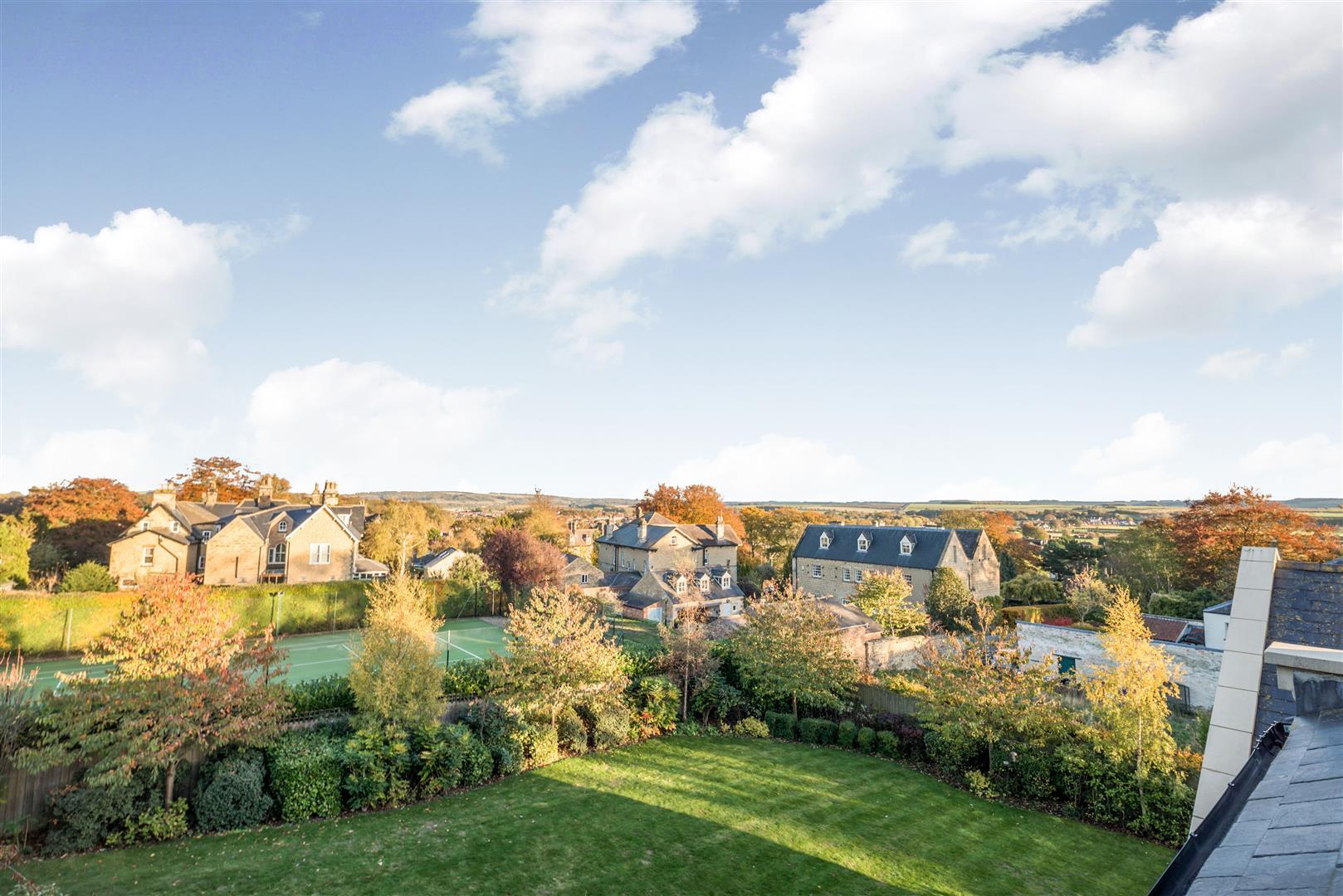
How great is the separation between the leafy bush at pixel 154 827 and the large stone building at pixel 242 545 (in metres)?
31.4

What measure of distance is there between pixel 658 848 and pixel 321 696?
9.97 m

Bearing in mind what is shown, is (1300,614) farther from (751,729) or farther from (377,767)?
(377,767)

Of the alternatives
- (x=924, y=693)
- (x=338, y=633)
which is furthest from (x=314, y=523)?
(x=924, y=693)

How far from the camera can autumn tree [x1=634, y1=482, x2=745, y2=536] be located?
83.8m

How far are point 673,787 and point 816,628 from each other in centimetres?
835

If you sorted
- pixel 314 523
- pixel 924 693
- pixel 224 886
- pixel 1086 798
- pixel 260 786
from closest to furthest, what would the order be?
pixel 224 886
pixel 260 786
pixel 1086 798
pixel 924 693
pixel 314 523

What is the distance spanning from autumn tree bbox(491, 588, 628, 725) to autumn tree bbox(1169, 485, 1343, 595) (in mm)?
37942

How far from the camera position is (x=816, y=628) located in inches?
872

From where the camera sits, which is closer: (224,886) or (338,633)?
(224,886)

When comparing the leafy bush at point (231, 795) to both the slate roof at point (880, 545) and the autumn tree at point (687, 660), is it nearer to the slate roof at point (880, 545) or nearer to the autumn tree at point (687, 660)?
the autumn tree at point (687, 660)

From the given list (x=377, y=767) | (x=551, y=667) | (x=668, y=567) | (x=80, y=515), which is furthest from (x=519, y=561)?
(x=80, y=515)

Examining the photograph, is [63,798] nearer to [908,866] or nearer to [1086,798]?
[908,866]

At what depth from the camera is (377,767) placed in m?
14.7

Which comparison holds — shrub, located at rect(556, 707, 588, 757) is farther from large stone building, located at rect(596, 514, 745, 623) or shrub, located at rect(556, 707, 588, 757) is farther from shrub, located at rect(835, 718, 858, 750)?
large stone building, located at rect(596, 514, 745, 623)
